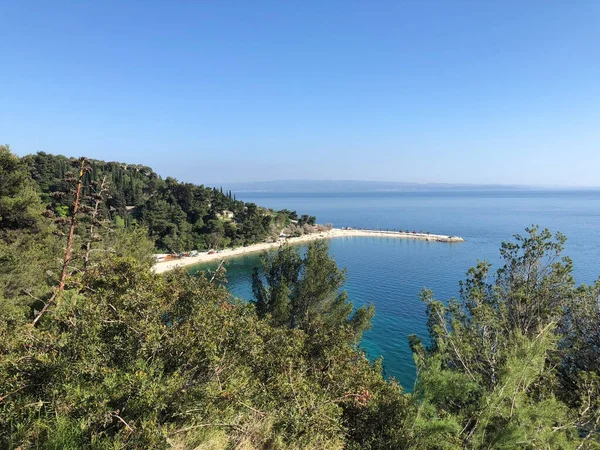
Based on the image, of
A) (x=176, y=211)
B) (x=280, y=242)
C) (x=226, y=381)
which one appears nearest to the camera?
(x=226, y=381)

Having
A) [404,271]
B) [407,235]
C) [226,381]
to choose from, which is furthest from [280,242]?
[226,381]

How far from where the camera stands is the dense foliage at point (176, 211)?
5238 cm

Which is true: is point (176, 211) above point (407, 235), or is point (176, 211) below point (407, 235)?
above

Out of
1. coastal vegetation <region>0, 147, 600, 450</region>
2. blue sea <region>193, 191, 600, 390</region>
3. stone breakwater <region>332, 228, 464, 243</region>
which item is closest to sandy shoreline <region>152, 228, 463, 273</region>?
stone breakwater <region>332, 228, 464, 243</region>

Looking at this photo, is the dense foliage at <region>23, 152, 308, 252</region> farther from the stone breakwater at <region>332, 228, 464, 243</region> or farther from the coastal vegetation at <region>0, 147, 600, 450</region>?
the coastal vegetation at <region>0, 147, 600, 450</region>

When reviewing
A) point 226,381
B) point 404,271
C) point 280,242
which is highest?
point 226,381

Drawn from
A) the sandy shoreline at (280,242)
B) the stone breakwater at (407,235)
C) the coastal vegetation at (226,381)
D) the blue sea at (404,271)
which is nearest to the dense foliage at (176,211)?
the sandy shoreline at (280,242)

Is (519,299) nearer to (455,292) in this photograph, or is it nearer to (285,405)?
(285,405)

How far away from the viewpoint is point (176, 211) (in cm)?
5575

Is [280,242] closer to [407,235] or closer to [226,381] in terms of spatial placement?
[407,235]

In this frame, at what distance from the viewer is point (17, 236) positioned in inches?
553

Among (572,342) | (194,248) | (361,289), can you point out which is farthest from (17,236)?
(194,248)

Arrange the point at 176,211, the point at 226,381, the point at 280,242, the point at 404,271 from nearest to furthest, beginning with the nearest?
1. the point at 226,381
2. the point at 404,271
3. the point at 176,211
4. the point at 280,242

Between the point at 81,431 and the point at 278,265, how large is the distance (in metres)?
12.7
